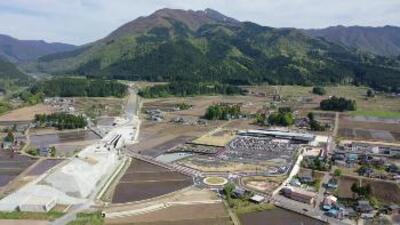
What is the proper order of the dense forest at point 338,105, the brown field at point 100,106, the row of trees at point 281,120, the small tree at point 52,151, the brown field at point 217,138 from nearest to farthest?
the small tree at point 52,151 < the brown field at point 217,138 < the row of trees at point 281,120 < the brown field at point 100,106 < the dense forest at point 338,105

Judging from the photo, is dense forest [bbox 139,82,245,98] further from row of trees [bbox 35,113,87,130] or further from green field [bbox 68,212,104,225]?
green field [bbox 68,212,104,225]

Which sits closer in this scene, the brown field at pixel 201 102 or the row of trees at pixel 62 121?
the row of trees at pixel 62 121

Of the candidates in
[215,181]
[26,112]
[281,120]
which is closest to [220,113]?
[281,120]

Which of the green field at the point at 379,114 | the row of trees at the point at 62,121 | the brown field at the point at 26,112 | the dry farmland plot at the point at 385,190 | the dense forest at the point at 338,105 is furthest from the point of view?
the dense forest at the point at 338,105

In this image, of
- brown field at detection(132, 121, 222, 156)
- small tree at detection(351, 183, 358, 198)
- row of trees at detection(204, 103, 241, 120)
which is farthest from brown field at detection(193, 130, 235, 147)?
small tree at detection(351, 183, 358, 198)

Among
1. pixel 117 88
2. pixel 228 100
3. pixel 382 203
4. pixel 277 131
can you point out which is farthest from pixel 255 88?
pixel 382 203

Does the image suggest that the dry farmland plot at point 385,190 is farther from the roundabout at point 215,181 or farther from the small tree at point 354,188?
the roundabout at point 215,181

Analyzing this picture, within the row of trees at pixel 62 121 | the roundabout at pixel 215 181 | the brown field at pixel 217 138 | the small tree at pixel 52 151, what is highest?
the row of trees at pixel 62 121

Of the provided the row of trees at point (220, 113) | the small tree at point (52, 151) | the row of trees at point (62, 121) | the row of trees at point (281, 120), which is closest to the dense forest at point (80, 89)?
the row of trees at point (62, 121)
